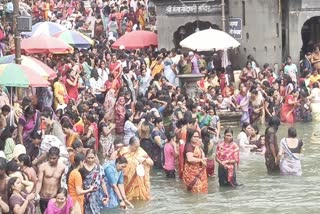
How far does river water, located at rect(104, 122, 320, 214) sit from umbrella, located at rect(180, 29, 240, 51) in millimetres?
7782

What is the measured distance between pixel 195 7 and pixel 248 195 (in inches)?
587

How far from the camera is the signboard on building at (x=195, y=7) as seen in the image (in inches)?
1178

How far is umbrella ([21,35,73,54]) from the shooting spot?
22.3 m

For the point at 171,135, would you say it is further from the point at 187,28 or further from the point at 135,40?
the point at 187,28

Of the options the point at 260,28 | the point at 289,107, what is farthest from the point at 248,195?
the point at 260,28

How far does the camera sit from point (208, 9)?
98.6ft

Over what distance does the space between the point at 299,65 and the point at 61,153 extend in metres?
16.7

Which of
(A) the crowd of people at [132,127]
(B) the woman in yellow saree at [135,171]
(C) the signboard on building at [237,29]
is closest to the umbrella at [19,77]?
(A) the crowd of people at [132,127]

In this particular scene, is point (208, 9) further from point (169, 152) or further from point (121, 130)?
point (169, 152)

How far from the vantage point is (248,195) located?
16.0 meters

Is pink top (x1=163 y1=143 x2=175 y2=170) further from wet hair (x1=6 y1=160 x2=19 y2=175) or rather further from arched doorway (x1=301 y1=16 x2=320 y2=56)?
arched doorway (x1=301 y1=16 x2=320 y2=56)

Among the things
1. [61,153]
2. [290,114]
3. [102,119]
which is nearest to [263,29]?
[290,114]

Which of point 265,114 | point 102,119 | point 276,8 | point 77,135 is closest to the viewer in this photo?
point 77,135

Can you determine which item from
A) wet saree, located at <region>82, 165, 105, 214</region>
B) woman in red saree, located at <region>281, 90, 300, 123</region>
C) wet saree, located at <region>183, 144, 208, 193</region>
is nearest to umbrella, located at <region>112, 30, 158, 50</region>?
woman in red saree, located at <region>281, 90, 300, 123</region>
